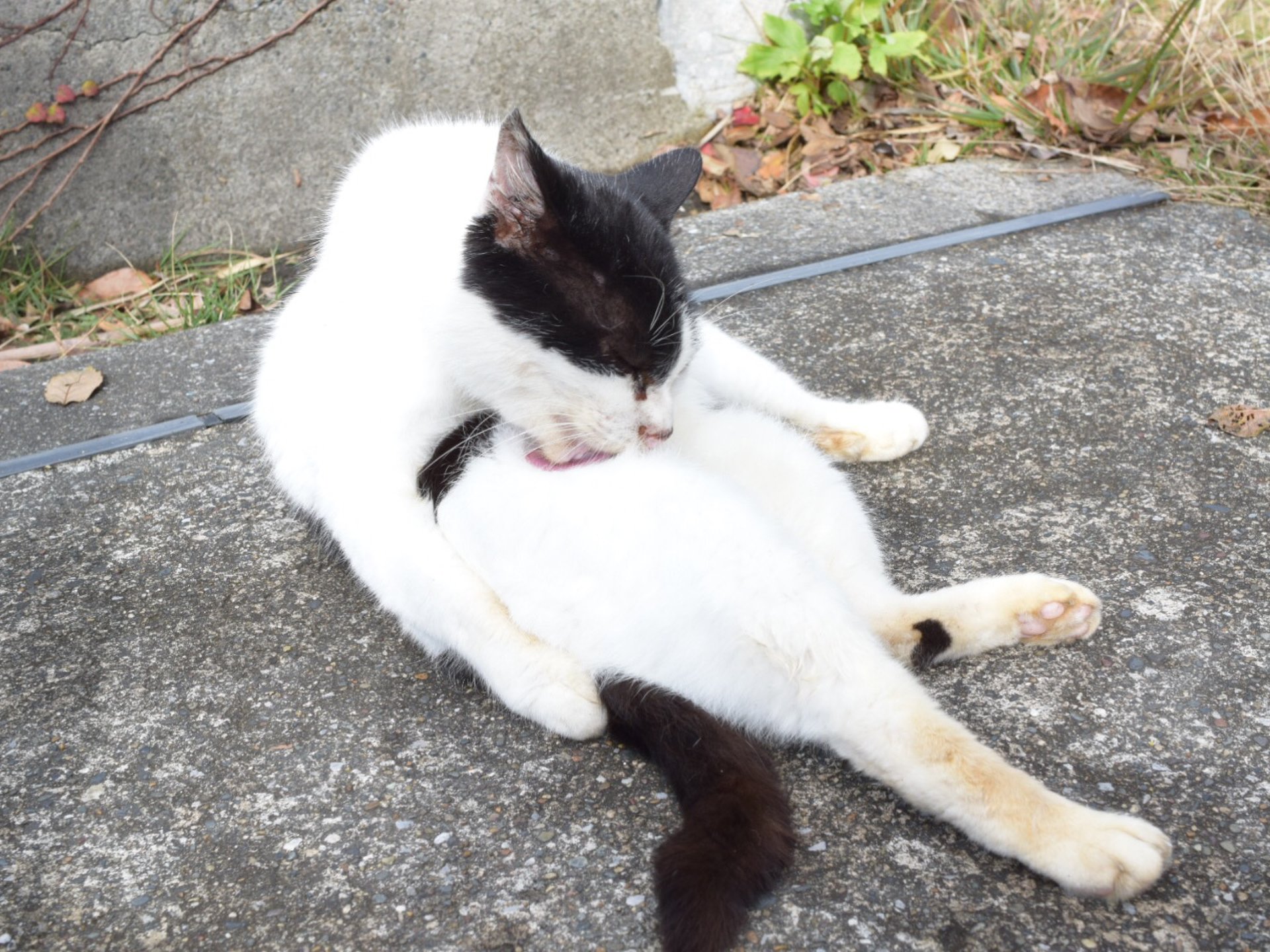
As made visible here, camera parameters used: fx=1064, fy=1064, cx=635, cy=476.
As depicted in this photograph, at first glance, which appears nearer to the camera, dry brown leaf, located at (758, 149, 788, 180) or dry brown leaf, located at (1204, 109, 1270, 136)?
dry brown leaf, located at (1204, 109, 1270, 136)

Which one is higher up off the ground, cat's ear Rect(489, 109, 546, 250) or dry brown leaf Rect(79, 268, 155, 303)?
cat's ear Rect(489, 109, 546, 250)

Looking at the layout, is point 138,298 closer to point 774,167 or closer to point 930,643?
point 774,167

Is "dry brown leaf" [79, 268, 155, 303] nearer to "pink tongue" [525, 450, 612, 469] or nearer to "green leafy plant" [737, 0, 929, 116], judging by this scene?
"green leafy plant" [737, 0, 929, 116]

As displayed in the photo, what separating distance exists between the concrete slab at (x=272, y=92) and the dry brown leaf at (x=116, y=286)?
71 mm

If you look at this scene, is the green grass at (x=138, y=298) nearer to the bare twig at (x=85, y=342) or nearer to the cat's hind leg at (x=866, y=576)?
the bare twig at (x=85, y=342)

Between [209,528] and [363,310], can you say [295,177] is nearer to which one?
[209,528]

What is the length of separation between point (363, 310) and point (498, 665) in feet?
2.20

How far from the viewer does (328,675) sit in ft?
6.30

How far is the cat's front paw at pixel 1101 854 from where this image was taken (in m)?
1.35

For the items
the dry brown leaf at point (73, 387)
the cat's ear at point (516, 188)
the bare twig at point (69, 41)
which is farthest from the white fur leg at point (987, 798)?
the bare twig at point (69, 41)

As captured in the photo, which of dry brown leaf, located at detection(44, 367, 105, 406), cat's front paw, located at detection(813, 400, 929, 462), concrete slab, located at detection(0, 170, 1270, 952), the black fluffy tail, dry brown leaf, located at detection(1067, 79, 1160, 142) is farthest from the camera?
dry brown leaf, located at detection(1067, 79, 1160, 142)

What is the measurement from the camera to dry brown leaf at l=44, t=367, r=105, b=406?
289cm

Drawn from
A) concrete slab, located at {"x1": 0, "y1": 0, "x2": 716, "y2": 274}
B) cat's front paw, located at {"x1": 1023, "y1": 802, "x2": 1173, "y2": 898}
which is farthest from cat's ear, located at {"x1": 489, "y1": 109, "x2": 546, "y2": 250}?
concrete slab, located at {"x1": 0, "y1": 0, "x2": 716, "y2": 274}

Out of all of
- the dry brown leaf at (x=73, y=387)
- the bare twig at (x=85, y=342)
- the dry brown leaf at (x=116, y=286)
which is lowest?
the bare twig at (x=85, y=342)
